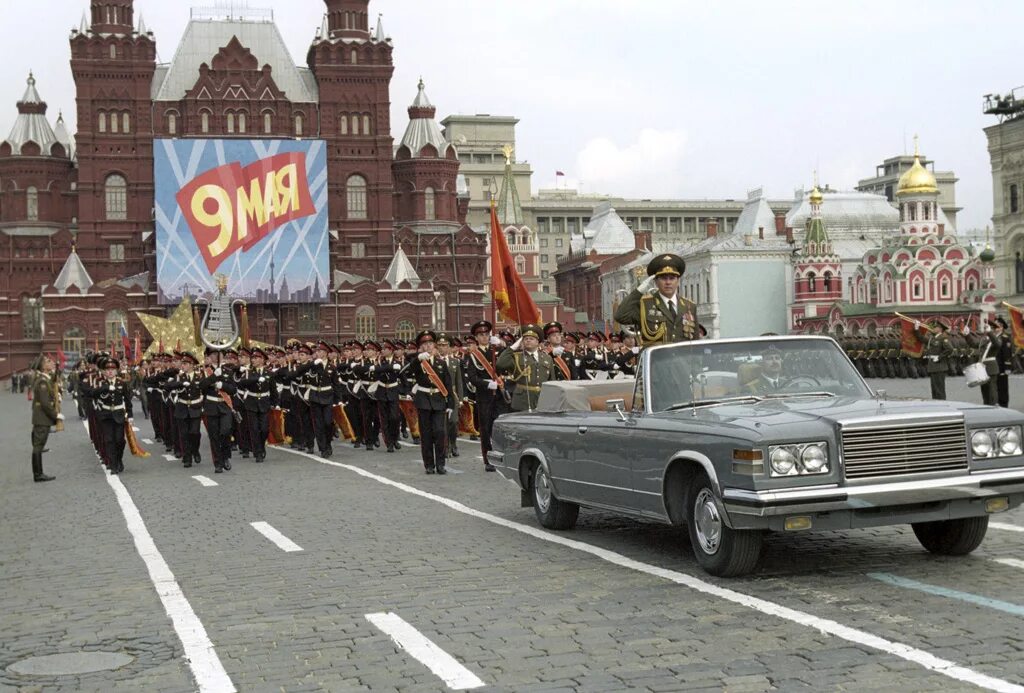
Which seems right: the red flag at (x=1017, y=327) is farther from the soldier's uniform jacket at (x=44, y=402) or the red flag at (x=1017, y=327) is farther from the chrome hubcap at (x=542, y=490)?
the chrome hubcap at (x=542, y=490)

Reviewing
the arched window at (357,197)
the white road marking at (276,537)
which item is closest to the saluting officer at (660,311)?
the white road marking at (276,537)

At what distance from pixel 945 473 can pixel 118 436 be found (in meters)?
15.4

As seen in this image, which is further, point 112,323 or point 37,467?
point 112,323

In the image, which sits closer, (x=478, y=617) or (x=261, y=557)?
(x=478, y=617)

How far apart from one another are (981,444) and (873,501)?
0.92 meters

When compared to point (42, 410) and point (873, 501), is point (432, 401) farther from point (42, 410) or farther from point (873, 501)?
point (873, 501)

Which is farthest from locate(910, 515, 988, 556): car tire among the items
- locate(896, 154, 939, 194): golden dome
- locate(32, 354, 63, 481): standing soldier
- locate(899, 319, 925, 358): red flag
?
locate(896, 154, 939, 194): golden dome

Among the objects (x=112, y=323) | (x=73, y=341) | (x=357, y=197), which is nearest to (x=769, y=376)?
(x=112, y=323)

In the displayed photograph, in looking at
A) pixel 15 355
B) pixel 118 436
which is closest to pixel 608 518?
pixel 118 436

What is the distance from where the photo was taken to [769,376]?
31.6 ft

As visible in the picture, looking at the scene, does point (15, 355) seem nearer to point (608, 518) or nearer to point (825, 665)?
point (608, 518)

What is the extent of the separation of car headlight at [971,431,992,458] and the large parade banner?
7832 cm

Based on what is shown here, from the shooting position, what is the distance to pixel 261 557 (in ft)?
35.0

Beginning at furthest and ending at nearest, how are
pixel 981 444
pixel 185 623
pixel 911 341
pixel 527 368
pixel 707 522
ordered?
pixel 911 341 → pixel 527 368 → pixel 707 522 → pixel 981 444 → pixel 185 623
